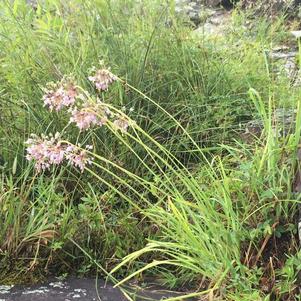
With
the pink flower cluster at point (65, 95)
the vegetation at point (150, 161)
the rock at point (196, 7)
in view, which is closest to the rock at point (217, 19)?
the rock at point (196, 7)

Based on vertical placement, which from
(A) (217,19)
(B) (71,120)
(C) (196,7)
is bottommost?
(A) (217,19)

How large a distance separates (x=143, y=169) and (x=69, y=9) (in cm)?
137

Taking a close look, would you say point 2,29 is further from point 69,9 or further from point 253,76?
point 253,76

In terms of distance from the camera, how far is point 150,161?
10.6ft

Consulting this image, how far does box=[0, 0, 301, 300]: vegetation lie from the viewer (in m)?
2.44

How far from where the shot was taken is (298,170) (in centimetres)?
264

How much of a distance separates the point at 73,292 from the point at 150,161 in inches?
38.6

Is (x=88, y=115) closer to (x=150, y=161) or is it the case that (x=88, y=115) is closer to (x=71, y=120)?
(x=71, y=120)

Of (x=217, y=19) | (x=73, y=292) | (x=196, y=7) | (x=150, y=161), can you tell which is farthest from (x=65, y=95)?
(x=217, y=19)

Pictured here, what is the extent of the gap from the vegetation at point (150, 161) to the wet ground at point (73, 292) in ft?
0.20

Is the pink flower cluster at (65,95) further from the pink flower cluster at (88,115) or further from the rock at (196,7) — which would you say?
the rock at (196,7)

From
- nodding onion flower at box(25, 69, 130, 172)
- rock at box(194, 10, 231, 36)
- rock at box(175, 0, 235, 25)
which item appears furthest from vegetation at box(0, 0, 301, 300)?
rock at box(194, 10, 231, 36)

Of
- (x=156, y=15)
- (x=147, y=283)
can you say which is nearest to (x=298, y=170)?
(x=147, y=283)

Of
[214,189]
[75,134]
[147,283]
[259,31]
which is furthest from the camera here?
[259,31]
